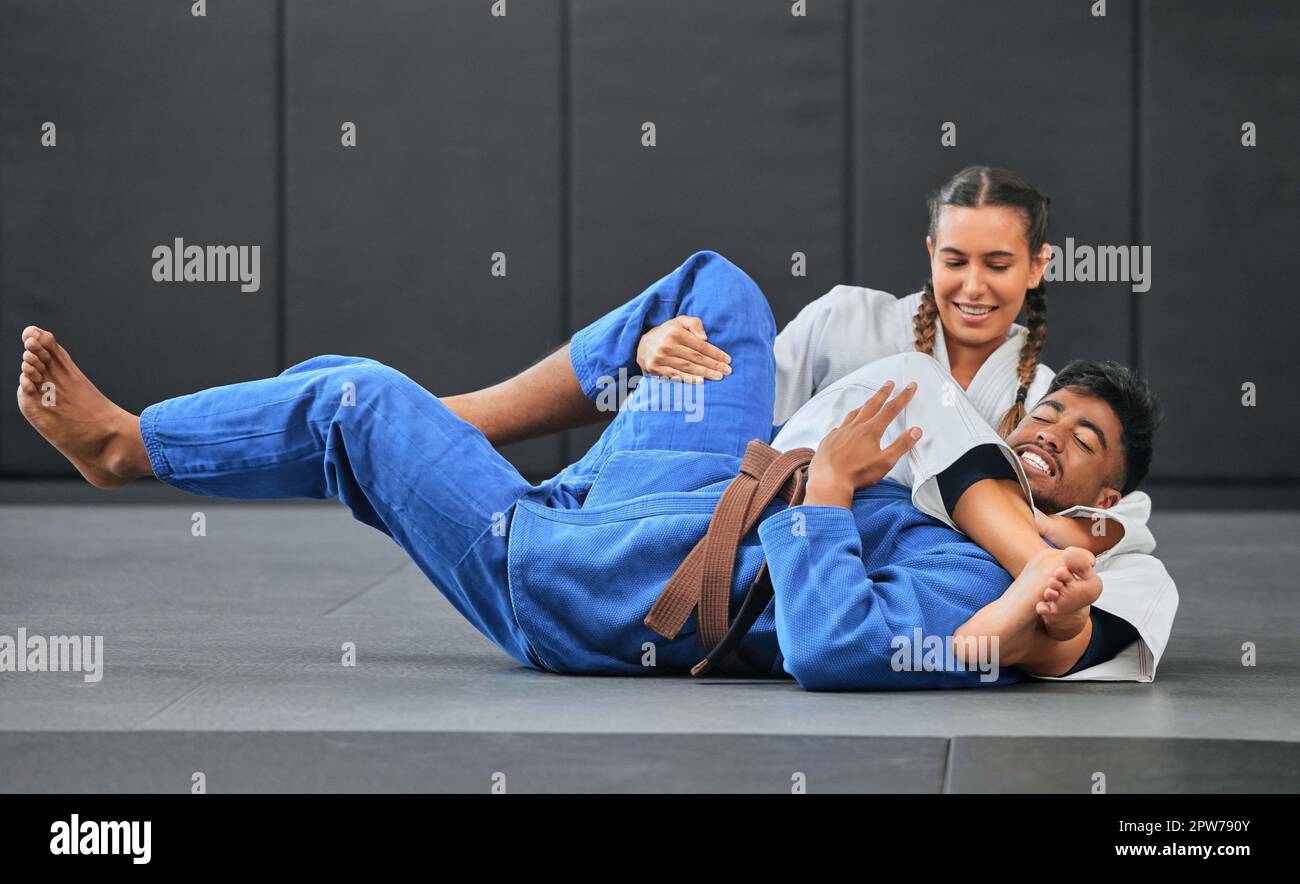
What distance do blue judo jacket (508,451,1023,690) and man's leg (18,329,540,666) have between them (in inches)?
2.8

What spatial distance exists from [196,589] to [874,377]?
1.74m

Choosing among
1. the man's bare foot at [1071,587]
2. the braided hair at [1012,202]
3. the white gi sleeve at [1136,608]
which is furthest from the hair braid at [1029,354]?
the man's bare foot at [1071,587]

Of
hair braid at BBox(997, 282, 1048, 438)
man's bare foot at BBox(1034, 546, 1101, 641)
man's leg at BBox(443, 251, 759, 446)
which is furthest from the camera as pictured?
hair braid at BBox(997, 282, 1048, 438)

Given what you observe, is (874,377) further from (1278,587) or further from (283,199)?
(283,199)

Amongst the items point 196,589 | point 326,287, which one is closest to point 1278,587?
point 196,589

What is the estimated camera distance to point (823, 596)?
1.83 metres

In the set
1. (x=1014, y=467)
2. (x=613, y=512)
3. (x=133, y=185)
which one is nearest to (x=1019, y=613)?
(x=1014, y=467)

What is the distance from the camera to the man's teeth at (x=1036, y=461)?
6.88 ft

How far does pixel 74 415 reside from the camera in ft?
6.96

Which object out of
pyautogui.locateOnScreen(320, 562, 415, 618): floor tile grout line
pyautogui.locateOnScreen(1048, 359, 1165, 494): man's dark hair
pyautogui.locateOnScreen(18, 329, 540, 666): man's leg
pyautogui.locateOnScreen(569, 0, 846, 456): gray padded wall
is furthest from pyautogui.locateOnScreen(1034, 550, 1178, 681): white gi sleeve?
pyautogui.locateOnScreen(569, 0, 846, 456): gray padded wall

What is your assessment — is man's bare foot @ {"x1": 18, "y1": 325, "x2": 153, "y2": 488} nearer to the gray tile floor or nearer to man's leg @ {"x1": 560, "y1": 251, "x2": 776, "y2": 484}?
the gray tile floor

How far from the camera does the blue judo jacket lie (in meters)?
1.86

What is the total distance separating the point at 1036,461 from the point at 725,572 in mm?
519

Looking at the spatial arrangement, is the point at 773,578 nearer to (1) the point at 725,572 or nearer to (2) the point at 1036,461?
(1) the point at 725,572
